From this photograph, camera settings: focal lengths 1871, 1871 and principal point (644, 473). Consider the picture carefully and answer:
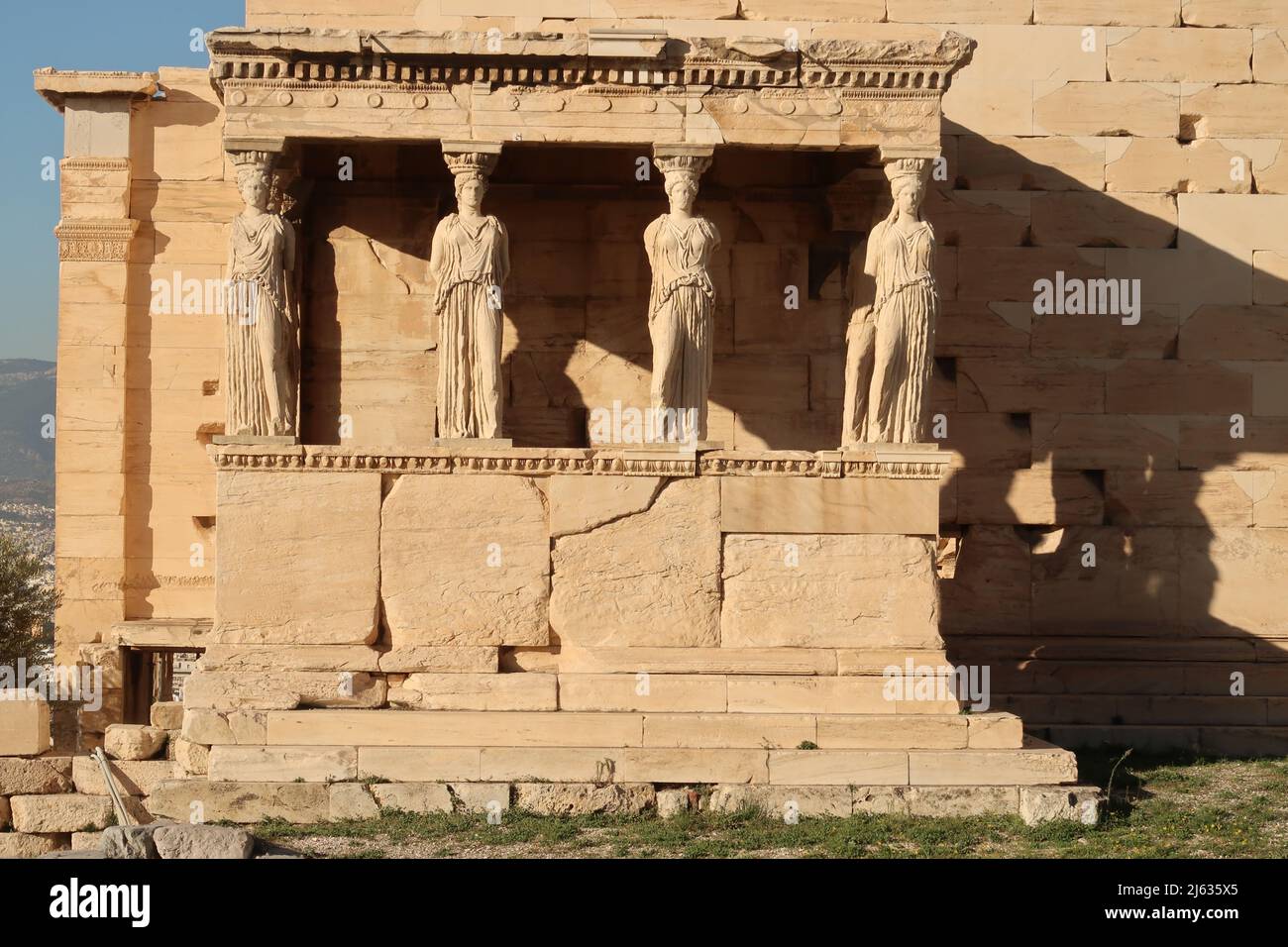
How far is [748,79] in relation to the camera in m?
14.3

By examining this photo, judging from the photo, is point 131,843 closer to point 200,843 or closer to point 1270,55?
point 200,843

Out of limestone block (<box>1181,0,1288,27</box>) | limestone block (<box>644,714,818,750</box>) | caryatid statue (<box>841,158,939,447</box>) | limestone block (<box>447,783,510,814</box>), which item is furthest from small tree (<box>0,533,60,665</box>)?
limestone block (<box>1181,0,1288,27</box>)

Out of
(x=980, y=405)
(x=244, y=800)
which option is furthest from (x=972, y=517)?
(x=244, y=800)

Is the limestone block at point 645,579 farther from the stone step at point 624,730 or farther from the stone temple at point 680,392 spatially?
the stone step at point 624,730

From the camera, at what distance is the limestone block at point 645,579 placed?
45.3 feet

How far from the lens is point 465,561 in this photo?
13.8m

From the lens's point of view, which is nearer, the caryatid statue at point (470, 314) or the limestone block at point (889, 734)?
the limestone block at point (889, 734)

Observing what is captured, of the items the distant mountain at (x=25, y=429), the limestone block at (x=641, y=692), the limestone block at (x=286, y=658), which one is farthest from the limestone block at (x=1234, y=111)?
the distant mountain at (x=25, y=429)

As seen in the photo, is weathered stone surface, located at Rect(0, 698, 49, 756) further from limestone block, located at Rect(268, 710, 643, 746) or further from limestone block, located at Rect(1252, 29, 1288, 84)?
limestone block, located at Rect(1252, 29, 1288, 84)

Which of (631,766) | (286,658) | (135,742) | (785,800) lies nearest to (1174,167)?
(785,800)

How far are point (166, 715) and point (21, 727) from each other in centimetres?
136

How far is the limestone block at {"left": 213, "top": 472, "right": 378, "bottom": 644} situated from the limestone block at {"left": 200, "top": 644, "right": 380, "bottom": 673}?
0.23 ft

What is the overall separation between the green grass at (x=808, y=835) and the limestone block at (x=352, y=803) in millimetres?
126

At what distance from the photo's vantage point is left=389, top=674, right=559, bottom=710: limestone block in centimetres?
1352
